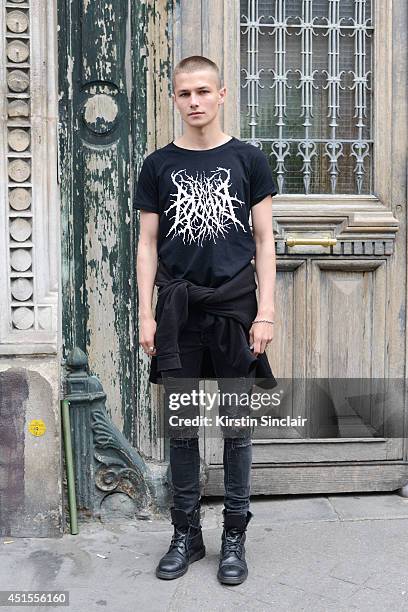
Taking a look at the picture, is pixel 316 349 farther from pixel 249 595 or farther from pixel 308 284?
pixel 249 595

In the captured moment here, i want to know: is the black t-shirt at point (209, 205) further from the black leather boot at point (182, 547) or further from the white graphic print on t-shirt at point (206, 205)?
the black leather boot at point (182, 547)

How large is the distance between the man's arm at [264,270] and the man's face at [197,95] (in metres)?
0.41

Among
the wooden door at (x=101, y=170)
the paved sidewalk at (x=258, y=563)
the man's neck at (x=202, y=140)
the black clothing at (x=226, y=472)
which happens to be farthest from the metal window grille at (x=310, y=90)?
the paved sidewalk at (x=258, y=563)

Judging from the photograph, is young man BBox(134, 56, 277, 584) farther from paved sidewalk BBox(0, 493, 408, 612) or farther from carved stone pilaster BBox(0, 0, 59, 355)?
carved stone pilaster BBox(0, 0, 59, 355)

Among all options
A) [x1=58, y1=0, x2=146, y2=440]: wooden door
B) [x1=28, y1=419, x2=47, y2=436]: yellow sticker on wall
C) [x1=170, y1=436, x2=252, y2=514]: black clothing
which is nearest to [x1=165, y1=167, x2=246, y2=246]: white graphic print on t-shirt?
[x1=58, y1=0, x2=146, y2=440]: wooden door

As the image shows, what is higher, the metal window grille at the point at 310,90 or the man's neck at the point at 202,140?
the metal window grille at the point at 310,90

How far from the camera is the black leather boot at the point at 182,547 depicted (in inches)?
131

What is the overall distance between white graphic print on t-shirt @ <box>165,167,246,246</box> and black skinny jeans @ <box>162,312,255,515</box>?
1.08ft

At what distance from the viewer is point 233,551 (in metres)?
3.36

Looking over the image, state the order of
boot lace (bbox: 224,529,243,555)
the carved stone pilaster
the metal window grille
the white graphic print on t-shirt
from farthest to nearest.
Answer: the metal window grille, the carved stone pilaster, boot lace (bbox: 224,529,243,555), the white graphic print on t-shirt

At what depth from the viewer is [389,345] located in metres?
4.20

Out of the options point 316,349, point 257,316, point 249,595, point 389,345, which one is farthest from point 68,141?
point 249,595

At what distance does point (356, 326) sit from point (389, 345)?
19 cm

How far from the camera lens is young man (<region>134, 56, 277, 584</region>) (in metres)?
3.24
